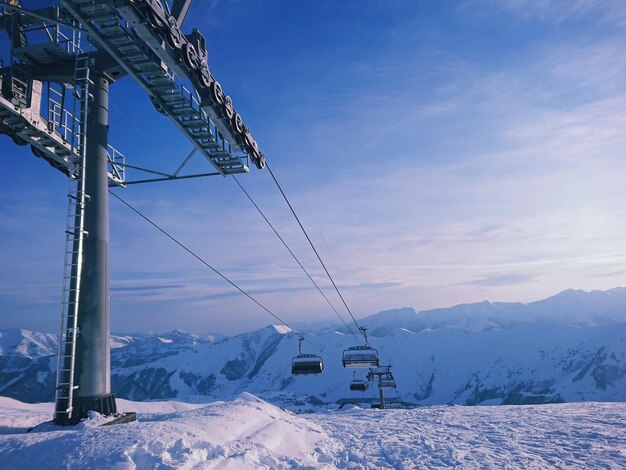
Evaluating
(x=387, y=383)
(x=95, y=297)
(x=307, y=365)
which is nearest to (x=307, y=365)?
(x=307, y=365)

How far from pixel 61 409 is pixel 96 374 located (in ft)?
4.18

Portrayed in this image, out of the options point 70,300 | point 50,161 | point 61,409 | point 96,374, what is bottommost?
point 61,409

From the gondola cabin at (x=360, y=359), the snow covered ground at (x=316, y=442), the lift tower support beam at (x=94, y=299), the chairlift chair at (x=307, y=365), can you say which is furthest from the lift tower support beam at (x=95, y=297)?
the gondola cabin at (x=360, y=359)

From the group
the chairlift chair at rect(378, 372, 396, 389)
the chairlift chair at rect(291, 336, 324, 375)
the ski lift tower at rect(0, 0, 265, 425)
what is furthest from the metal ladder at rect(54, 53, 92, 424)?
the chairlift chair at rect(378, 372, 396, 389)

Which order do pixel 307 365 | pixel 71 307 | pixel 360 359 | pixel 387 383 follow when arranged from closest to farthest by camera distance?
1. pixel 71 307
2. pixel 307 365
3. pixel 360 359
4. pixel 387 383

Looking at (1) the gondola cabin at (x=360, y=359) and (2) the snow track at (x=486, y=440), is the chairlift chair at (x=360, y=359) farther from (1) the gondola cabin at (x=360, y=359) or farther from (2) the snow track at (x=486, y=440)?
(2) the snow track at (x=486, y=440)

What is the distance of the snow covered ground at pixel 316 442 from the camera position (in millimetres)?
9023

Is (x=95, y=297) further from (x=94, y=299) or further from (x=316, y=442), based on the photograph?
(x=316, y=442)

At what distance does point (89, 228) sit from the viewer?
Answer: 525 inches

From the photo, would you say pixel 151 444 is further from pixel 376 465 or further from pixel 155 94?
pixel 155 94

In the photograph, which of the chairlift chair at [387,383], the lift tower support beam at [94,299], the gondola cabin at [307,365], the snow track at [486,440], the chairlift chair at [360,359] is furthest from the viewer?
the chairlift chair at [387,383]

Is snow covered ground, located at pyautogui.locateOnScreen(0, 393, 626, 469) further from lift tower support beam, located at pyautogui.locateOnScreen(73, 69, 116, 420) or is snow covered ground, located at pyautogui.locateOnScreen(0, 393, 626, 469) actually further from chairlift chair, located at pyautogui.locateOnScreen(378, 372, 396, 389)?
chairlift chair, located at pyautogui.locateOnScreen(378, 372, 396, 389)

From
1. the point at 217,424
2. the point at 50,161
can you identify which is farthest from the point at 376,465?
the point at 50,161

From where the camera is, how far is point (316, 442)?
45.9 feet
